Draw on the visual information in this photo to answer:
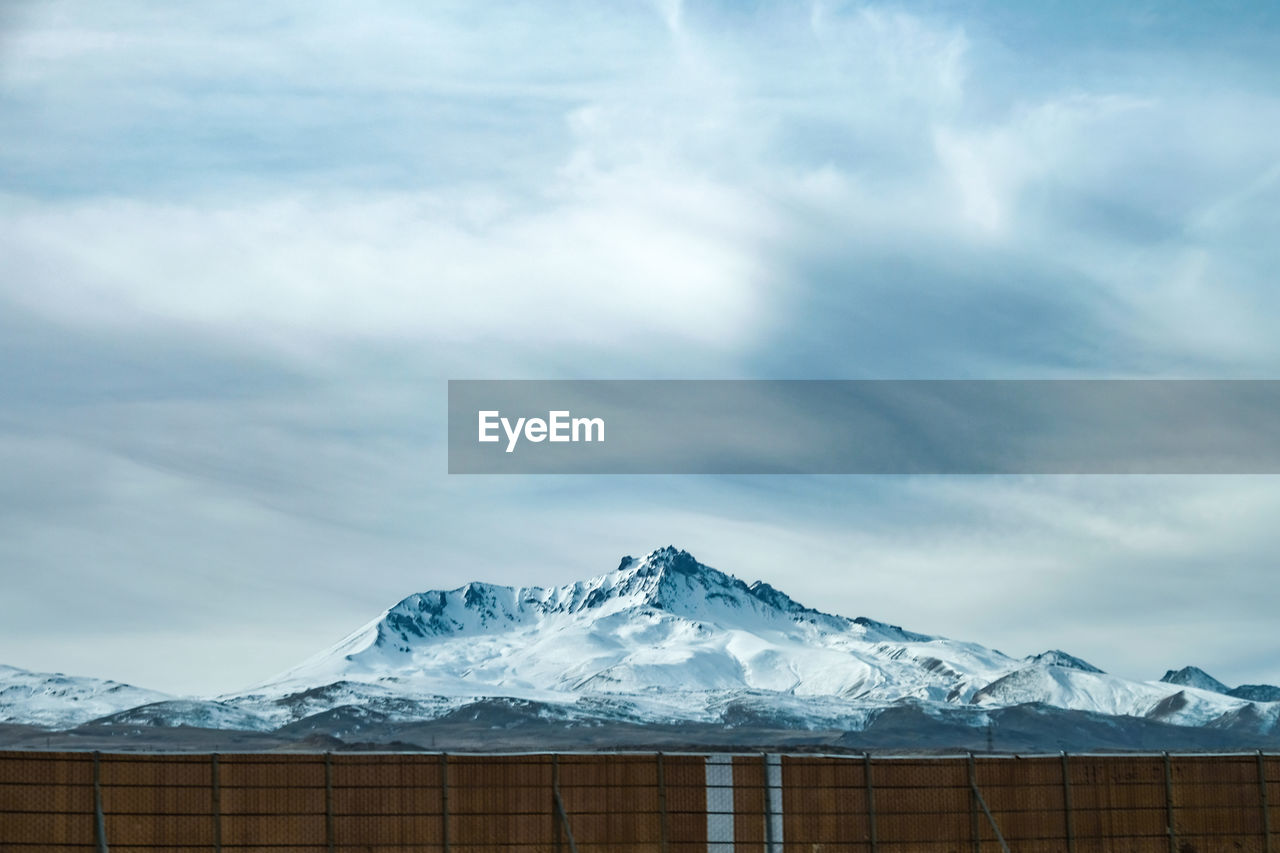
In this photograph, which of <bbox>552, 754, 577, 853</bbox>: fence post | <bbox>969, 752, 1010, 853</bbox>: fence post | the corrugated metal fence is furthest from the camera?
<bbox>969, 752, 1010, 853</bbox>: fence post

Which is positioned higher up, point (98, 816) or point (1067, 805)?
point (98, 816)

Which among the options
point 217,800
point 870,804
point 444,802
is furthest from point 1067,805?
point 217,800

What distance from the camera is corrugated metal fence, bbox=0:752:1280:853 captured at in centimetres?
2831

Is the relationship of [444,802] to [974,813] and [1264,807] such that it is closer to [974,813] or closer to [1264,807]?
[974,813]

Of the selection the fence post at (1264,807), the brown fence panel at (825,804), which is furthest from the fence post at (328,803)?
the fence post at (1264,807)

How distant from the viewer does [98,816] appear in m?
27.9

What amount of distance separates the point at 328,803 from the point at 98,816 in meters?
4.46

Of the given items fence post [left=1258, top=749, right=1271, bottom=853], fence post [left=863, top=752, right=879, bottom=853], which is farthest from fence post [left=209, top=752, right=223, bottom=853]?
fence post [left=1258, top=749, right=1271, bottom=853]

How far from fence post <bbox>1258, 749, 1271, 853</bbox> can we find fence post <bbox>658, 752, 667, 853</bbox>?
48.3ft

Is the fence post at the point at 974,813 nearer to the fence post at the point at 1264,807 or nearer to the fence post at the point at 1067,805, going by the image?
the fence post at the point at 1067,805

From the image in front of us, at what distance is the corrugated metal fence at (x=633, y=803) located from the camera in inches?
1115

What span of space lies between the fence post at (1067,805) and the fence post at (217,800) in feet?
61.5

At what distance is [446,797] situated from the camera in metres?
30.0

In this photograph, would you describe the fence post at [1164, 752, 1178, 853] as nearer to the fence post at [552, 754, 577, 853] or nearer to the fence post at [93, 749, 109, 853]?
the fence post at [552, 754, 577, 853]
